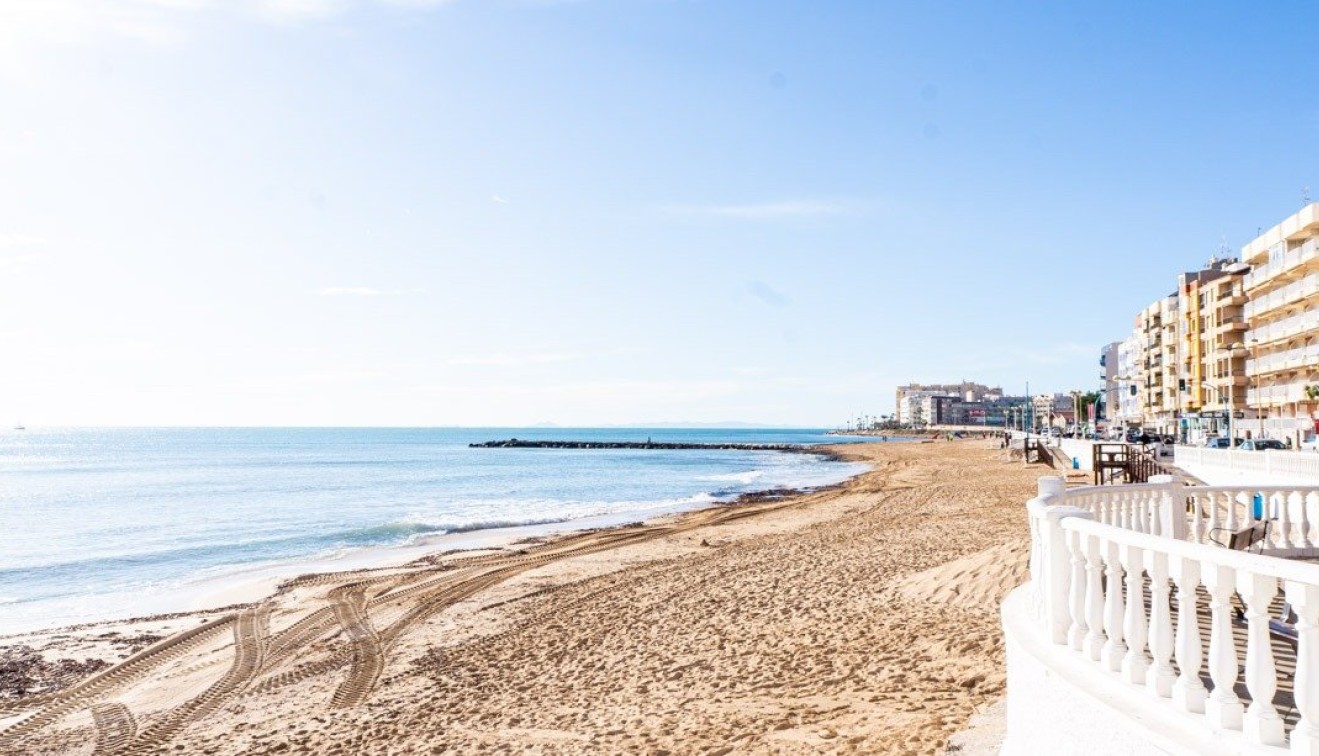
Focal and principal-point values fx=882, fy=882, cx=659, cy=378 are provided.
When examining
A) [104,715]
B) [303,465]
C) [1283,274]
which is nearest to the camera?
[104,715]

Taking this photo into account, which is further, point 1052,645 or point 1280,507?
point 1280,507

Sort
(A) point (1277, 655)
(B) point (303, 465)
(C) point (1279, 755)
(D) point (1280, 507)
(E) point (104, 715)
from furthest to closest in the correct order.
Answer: (B) point (303, 465) < (E) point (104, 715) < (D) point (1280, 507) < (A) point (1277, 655) < (C) point (1279, 755)

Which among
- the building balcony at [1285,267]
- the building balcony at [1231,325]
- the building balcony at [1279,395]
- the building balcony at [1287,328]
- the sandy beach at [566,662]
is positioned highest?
the building balcony at [1285,267]

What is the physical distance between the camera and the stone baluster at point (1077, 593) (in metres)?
4.18

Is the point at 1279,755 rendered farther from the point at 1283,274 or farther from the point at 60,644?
the point at 1283,274

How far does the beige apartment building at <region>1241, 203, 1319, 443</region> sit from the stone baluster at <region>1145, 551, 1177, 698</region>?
47828 mm

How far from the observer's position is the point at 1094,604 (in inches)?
159

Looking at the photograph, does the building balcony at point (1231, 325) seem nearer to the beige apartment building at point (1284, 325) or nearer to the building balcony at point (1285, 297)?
the beige apartment building at point (1284, 325)

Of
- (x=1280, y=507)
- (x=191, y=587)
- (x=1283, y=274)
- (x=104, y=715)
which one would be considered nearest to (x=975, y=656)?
(x=1280, y=507)

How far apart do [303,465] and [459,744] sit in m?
77.5

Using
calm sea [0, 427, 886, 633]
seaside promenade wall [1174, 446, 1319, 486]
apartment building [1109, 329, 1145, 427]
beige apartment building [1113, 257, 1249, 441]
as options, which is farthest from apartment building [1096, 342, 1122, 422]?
seaside promenade wall [1174, 446, 1319, 486]

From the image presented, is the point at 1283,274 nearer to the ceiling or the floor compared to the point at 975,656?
nearer to the ceiling

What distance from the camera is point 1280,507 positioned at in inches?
323

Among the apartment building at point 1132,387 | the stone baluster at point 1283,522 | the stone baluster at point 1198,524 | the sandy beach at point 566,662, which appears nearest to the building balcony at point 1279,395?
the apartment building at point 1132,387
